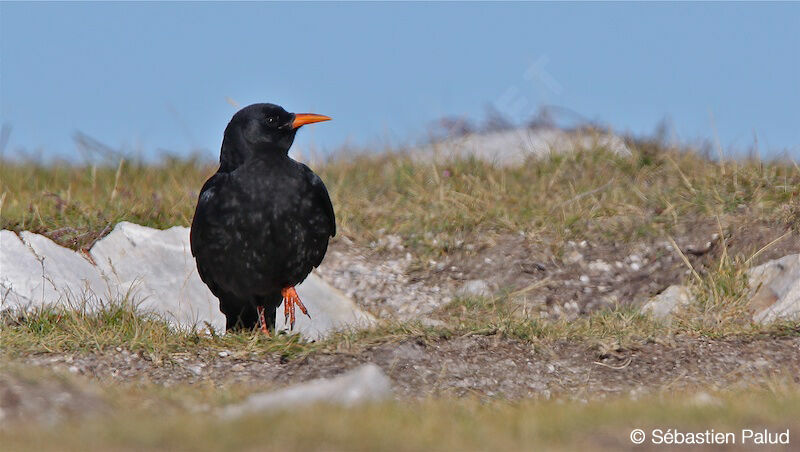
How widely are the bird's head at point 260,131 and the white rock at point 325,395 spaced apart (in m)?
2.46

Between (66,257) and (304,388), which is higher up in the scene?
(66,257)

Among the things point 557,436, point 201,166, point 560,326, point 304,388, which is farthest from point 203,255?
point 201,166

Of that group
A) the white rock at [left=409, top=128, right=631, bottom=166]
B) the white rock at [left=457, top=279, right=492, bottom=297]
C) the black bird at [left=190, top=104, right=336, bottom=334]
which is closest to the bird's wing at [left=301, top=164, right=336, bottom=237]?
the black bird at [left=190, top=104, right=336, bottom=334]

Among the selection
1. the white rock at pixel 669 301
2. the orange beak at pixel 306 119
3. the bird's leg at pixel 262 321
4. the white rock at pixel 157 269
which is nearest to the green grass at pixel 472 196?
the white rock at pixel 157 269

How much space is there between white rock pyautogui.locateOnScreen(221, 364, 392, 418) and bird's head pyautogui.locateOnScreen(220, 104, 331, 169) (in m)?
2.46

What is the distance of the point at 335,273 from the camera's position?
8.94m

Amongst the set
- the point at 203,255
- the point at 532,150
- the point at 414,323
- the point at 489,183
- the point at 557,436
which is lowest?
the point at 557,436

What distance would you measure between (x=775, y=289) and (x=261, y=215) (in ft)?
11.9

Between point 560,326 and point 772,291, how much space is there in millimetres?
1964

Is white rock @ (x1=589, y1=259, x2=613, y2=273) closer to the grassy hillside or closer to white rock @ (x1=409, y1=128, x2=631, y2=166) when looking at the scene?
the grassy hillside

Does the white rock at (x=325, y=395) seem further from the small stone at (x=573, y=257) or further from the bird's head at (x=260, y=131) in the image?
the small stone at (x=573, y=257)

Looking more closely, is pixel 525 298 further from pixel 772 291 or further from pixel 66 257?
pixel 66 257

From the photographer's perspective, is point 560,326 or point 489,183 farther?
point 489,183

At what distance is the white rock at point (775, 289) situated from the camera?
730cm
